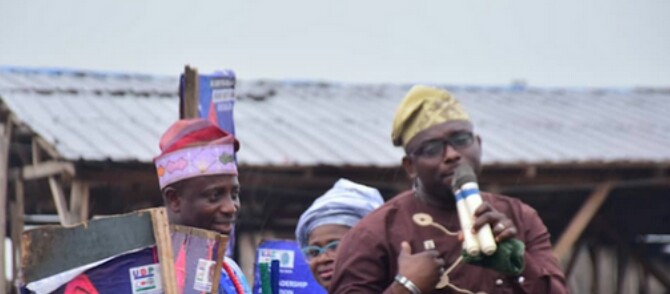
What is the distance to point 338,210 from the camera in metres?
7.18

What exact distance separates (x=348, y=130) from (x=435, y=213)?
33.0ft

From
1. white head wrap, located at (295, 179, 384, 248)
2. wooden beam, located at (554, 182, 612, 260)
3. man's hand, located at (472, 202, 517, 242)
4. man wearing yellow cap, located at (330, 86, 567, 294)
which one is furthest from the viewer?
wooden beam, located at (554, 182, 612, 260)

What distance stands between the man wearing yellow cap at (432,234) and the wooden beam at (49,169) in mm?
7702

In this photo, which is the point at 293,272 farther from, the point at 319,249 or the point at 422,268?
the point at 422,268

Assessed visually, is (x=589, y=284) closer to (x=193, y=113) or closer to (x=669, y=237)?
(x=669, y=237)

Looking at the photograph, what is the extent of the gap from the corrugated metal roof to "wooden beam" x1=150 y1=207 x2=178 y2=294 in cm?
785

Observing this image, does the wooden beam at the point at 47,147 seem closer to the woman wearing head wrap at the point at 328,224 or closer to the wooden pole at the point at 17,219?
the wooden pole at the point at 17,219

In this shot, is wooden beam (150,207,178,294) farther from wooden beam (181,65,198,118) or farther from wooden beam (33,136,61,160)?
wooden beam (33,136,61,160)

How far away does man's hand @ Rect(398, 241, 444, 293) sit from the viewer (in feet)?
16.7

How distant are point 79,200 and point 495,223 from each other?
27.7ft

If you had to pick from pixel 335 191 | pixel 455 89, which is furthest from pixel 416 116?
pixel 455 89

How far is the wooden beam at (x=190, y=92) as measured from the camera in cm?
734

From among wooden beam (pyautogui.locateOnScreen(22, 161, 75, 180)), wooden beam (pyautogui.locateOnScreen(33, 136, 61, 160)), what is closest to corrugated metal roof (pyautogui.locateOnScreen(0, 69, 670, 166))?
wooden beam (pyautogui.locateOnScreen(33, 136, 61, 160))

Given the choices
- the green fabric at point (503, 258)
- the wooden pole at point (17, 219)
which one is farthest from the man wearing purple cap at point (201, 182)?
the wooden pole at point (17, 219)
